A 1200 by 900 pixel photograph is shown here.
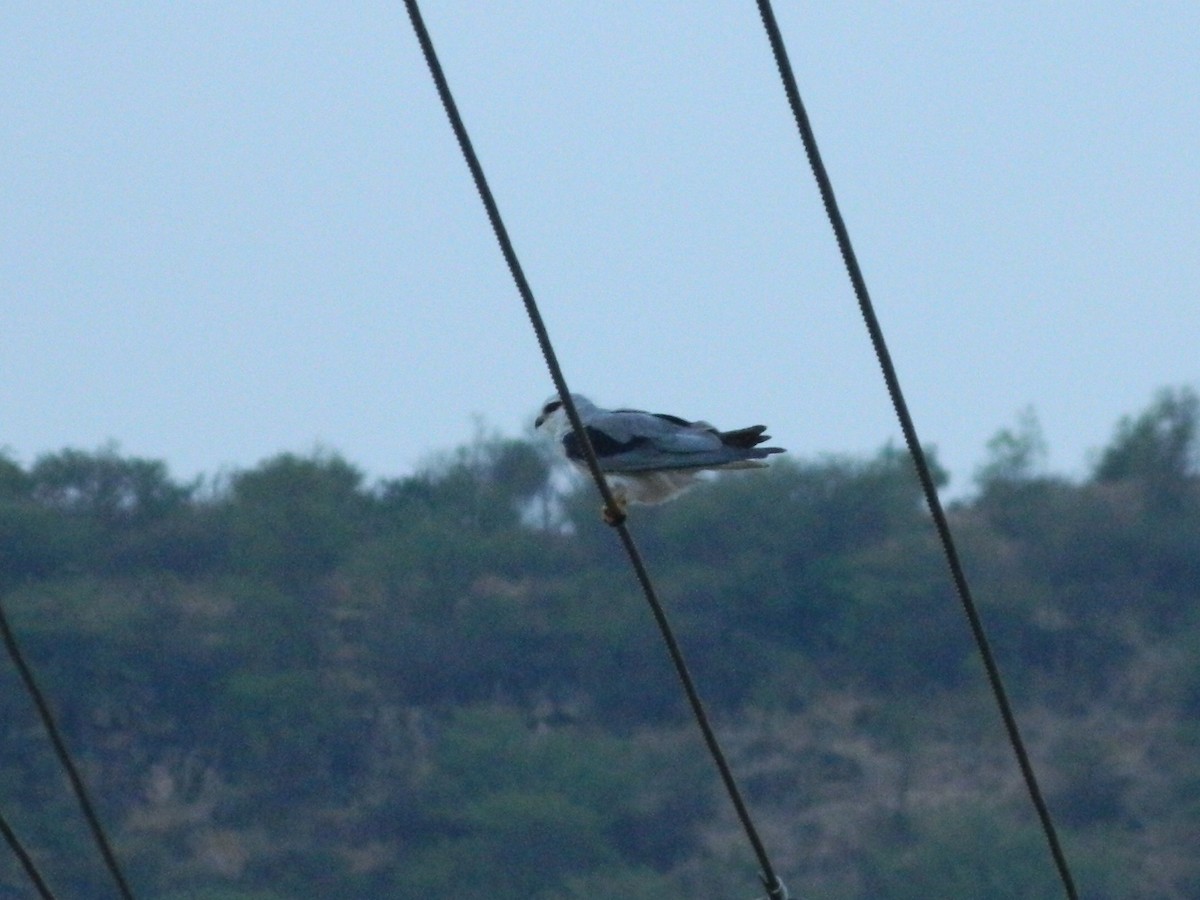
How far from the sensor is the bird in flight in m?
8.32

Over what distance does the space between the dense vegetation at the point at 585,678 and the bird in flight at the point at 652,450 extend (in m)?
30.7

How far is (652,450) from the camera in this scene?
8.54 metres

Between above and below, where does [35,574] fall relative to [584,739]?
above

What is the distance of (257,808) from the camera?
44.9 metres

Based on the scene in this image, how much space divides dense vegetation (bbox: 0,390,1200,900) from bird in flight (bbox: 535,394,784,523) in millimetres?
30733

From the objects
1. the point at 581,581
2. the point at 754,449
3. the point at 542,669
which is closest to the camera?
the point at 754,449

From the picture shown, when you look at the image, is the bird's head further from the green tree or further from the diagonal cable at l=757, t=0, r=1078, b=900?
the green tree

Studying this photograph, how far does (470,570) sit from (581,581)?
2.22 meters

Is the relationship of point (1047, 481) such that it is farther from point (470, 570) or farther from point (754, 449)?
point (754, 449)

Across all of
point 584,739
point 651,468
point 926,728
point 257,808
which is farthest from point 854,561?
point 651,468

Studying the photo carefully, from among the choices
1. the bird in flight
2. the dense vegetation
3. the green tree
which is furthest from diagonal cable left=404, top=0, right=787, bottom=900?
the green tree

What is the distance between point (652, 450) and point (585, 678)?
42.5 meters

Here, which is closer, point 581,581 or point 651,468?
point 651,468

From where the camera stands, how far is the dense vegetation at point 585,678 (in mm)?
41750
